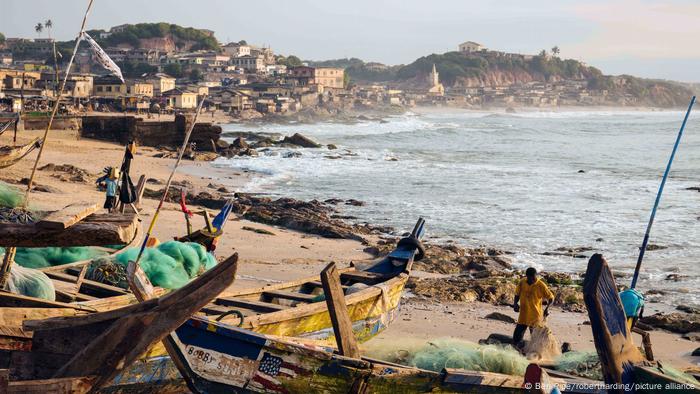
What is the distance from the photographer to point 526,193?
97.7 feet

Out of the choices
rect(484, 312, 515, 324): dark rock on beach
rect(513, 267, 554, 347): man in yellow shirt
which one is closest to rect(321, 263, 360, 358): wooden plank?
rect(513, 267, 554, 347): man in yellow shirt

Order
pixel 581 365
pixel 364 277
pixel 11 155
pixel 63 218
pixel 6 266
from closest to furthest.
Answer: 1. pixel 63 218
2. pixel 6 266
3. pixel 581 365
4. pixel 364 277
5. pixel 11 155

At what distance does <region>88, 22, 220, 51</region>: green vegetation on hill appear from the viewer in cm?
15212

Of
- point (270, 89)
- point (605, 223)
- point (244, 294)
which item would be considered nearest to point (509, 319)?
point (244, 294)

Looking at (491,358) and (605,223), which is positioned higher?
(491,358)

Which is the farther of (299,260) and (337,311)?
(299,260)

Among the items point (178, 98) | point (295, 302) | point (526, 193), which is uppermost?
point (295, 302)

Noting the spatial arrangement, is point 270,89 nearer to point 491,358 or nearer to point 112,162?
point 112,162

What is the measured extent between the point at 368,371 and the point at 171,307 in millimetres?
2170

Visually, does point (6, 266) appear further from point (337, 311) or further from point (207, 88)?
point (207, 88)

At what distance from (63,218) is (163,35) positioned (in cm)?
15545

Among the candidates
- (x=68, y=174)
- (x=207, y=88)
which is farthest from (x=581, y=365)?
(x=207, y=88)

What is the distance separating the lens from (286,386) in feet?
22.1

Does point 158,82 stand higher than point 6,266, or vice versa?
point 6,266
